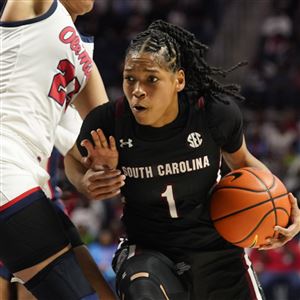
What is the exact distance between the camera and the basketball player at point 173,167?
3.06 m

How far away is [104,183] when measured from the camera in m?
2.96

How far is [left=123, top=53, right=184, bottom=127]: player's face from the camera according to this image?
2.98m

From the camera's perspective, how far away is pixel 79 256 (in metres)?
3.28

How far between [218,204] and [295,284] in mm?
4018

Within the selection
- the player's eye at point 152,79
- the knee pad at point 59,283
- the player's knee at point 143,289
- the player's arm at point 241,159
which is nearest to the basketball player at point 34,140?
the knee pad at point 59,283

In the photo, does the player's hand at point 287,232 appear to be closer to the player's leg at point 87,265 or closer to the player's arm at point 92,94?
the player's leg at point 87,265

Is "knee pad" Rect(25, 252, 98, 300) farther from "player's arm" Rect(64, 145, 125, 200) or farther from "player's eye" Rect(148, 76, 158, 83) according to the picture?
"player's eye" Rect(148, 76, 158, 83)

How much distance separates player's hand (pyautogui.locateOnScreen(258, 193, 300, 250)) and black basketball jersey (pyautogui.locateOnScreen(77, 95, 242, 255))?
0.97ft

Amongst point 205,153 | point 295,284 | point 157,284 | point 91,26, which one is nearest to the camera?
point 157,284

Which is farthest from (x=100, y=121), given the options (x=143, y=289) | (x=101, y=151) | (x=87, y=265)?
(x=143, y=289)

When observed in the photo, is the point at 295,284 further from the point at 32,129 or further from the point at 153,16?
the point at 153,16

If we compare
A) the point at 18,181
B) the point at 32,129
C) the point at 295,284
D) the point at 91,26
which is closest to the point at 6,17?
the point at 32,129

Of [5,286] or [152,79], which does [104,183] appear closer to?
[152,79]

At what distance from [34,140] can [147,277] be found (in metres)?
0.76
